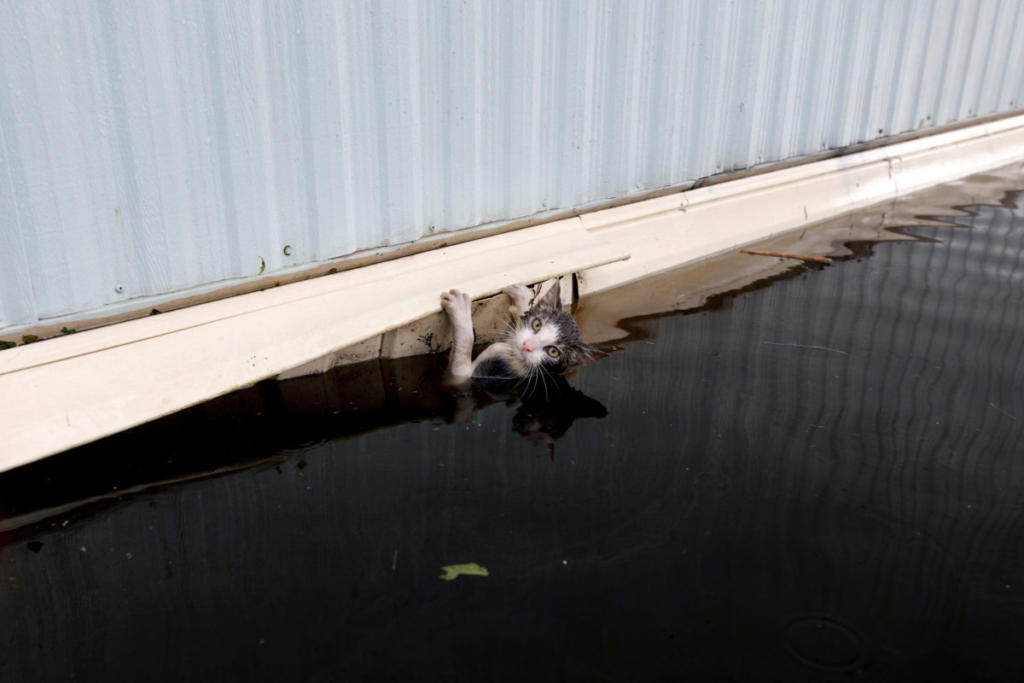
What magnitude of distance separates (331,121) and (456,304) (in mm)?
953

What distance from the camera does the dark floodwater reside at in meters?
2.35

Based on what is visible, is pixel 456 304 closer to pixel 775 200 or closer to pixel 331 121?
pixel 331 121

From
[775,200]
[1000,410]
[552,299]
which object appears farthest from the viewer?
[775,200]

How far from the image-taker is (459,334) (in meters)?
3.97

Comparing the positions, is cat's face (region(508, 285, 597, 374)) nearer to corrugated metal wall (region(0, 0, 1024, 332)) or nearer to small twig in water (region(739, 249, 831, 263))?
corrugated metal wall (region(0, 0, 1024, 332))

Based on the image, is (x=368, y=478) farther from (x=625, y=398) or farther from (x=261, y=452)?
(x=625, y=398)

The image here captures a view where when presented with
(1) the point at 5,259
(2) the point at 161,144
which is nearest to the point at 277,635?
(1) the point at 5,259

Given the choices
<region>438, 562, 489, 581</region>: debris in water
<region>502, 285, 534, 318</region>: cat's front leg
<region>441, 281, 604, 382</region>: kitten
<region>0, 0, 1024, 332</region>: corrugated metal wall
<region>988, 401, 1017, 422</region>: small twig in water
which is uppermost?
<region>0, 0, 1024, 332</region>: corrugated metal wall

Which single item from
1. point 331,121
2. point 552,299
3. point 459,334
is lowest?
point 459,334

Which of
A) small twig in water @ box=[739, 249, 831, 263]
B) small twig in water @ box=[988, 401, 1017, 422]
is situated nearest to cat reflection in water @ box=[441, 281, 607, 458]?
small twig in water @ box=[988, 401, 1017, 422]

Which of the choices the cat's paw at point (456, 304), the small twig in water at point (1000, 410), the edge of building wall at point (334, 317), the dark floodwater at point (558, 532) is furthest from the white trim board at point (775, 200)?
the small twig in water at point (1000, 410)

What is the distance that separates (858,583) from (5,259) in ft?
9.73

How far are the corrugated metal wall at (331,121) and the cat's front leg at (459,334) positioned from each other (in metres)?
0.43

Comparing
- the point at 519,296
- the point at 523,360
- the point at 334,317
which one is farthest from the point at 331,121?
the point at 523,360
